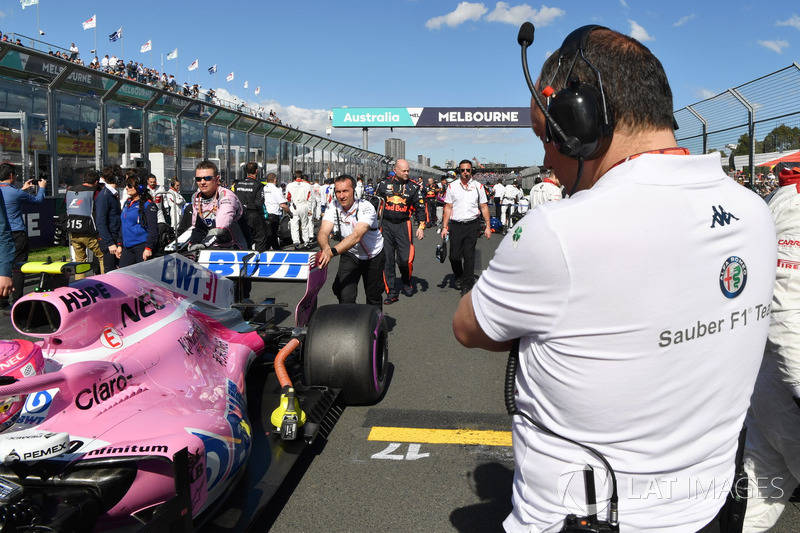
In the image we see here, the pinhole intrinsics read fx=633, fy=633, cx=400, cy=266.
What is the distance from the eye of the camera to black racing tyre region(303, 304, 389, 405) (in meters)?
4.25

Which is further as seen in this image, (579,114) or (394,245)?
(394,245)

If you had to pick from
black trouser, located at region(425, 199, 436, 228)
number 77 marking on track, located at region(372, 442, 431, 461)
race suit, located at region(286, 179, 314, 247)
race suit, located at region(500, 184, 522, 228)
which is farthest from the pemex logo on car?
black trouser, located at region(425, 199, 436, 228)

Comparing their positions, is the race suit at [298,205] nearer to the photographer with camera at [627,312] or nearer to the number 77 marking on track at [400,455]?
the number 77 marking on track at [400,455]

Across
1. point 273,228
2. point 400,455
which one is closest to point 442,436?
point 400,455

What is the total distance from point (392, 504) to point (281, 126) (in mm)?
19764

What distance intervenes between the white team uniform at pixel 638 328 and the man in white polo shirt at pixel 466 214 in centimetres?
707

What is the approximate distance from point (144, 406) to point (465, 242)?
6.26m

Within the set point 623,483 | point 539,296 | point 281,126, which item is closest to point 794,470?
point 623,483

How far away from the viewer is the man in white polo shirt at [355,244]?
20.1ft

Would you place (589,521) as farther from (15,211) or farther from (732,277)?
(15,211)

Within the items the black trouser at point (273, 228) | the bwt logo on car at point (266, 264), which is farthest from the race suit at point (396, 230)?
the black trouser at point (273, 228)

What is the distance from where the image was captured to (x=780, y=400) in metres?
2.56

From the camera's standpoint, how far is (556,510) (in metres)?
1.26

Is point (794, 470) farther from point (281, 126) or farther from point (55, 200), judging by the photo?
point (281, 126)
